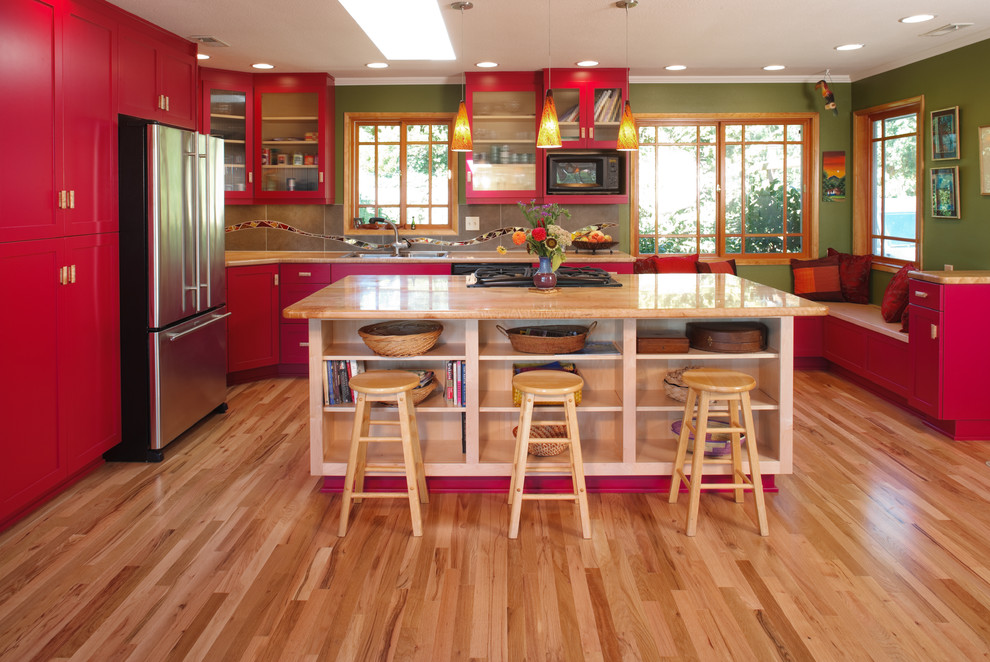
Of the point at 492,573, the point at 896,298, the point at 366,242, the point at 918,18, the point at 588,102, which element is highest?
the point at 918,18

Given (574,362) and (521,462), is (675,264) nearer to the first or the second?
(574,362)

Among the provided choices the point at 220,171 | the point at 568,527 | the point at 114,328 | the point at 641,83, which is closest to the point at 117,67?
the point at 220,171

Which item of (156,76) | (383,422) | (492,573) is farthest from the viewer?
(156,76)

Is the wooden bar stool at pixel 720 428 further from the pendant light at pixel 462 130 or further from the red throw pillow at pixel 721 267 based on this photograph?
the red throw pillow at pixel 721 267

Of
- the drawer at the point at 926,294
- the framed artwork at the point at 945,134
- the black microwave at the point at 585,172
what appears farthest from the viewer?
the black microwave at the point at 585,172

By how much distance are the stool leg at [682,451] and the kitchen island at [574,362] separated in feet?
0.34

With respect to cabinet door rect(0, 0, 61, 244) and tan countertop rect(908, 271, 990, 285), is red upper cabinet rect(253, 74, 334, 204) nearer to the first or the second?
cabinet door rect(0, 0, 61, 244)

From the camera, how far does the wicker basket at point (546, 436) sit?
3.71m

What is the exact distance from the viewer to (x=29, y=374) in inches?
137

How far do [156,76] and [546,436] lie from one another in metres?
3.06

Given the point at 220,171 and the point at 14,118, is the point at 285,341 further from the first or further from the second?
the point at 14,118

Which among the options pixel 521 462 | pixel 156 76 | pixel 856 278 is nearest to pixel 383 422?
pixel 521 462

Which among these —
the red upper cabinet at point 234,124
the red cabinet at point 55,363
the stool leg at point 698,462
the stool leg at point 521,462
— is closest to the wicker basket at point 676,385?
the stool leg at point 698,462

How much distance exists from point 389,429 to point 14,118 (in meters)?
2.06
